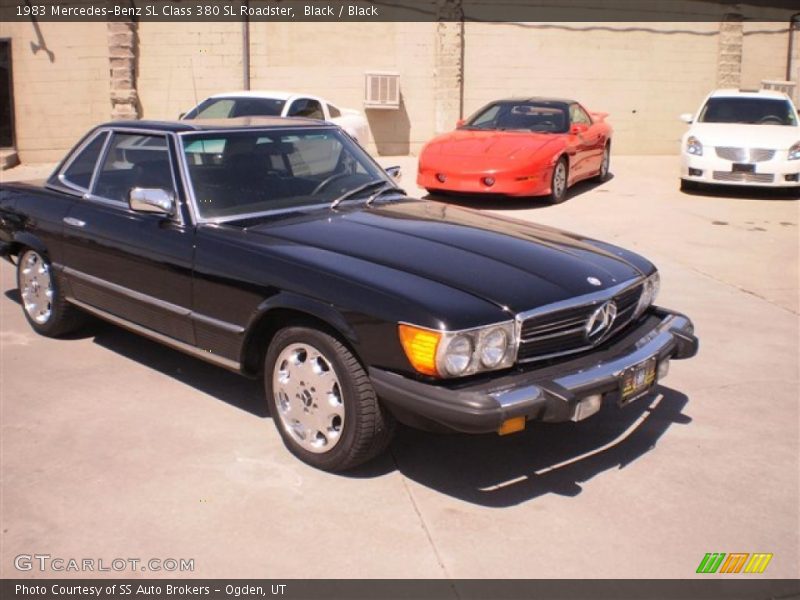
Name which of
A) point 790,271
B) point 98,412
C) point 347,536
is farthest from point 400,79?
point 347,536

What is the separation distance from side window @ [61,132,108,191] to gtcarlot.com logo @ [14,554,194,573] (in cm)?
285

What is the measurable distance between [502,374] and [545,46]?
47.4ft

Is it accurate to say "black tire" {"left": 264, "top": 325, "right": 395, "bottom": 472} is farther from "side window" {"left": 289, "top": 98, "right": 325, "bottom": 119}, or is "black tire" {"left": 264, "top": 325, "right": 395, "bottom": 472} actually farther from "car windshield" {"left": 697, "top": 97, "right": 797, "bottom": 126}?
"car windshield" {"left": 697, "top": 97, "right": 797, "bottom": 126}

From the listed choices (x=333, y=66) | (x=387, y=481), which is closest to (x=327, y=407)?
(x=387, y=481)

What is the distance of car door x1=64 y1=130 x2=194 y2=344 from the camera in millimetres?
4801

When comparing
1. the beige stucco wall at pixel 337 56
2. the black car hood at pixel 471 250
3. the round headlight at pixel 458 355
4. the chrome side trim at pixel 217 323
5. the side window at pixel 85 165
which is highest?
the beige stucco wall at pixel 337 56

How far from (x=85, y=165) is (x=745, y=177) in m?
9.18

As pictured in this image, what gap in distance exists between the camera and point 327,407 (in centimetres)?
411

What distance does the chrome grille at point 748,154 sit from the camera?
12.2 metres

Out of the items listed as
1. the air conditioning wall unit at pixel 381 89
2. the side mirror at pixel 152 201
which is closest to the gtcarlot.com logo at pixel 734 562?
the side mirror at pixel 152 201

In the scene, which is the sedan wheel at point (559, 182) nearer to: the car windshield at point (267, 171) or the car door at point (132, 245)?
the car windshield at point (267, 171)

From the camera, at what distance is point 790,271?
8445 millimetres

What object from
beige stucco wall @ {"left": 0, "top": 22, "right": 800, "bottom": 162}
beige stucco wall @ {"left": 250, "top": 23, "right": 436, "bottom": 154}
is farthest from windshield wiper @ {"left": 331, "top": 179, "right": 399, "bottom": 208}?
beige stucco wall @ {"left": 0, "top": 22, "right": 800, "bottom": 162}
